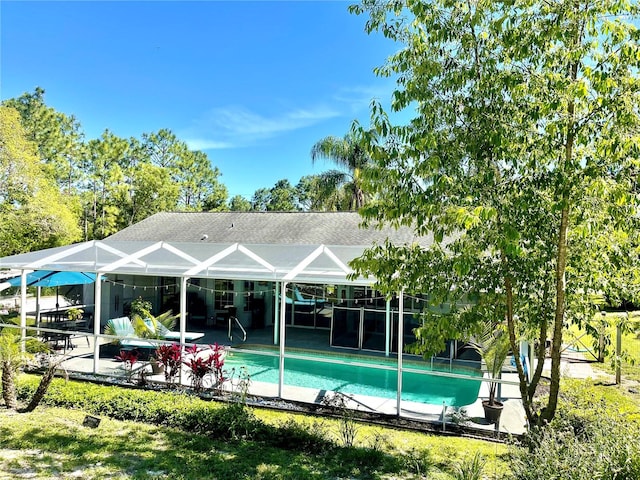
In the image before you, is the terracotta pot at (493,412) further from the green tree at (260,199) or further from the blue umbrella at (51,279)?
the green tree at (260,199)

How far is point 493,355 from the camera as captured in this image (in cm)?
1043

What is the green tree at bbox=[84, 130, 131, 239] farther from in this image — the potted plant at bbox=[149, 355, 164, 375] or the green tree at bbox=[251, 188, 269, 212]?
the green tree at bbox=[251, 188, 269, 212]

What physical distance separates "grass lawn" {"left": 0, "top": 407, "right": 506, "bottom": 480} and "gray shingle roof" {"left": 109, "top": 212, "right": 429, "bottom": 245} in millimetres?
11367

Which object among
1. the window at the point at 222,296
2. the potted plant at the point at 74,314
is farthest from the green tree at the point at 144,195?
the potted plant at the point at 74,314

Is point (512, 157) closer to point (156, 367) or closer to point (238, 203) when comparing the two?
point (156, 367)

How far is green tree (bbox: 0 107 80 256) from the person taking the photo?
24.1 metres

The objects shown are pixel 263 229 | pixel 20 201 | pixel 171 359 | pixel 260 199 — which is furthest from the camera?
pixel 260 199

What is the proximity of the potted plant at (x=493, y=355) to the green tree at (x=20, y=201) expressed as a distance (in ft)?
79.5

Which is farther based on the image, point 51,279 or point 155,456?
point 51,279

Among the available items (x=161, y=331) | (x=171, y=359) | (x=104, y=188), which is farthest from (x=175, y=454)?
(x=104, y=188)

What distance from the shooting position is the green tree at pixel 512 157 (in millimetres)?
5316

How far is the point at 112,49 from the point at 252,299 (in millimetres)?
15542

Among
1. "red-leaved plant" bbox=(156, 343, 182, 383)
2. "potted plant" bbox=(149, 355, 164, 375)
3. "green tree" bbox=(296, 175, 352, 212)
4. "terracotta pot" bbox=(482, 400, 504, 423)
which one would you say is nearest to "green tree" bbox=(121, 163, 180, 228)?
"green tree" bbox=(296, 175, 352, 212)

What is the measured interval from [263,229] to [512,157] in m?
17.6
